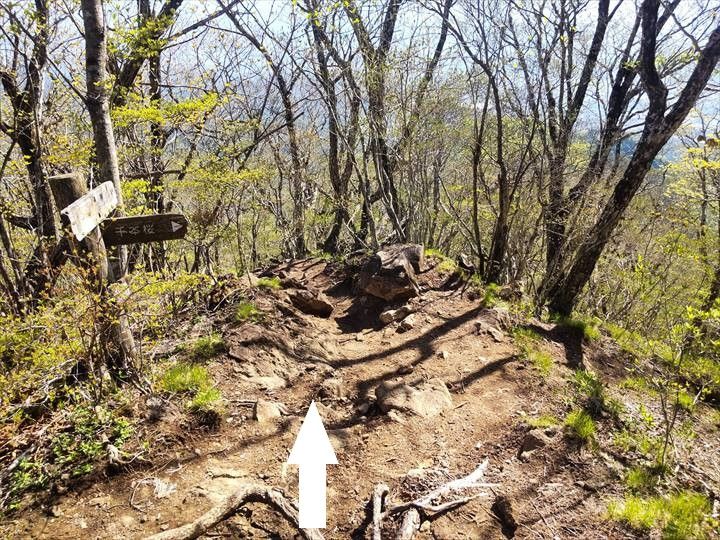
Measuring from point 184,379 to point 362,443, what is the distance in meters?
2.05

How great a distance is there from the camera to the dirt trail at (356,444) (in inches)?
123

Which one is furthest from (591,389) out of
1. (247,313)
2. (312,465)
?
(247,313)

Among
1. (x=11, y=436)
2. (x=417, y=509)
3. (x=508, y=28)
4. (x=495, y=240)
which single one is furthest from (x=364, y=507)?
(x=508, y=28)

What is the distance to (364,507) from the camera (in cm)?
342

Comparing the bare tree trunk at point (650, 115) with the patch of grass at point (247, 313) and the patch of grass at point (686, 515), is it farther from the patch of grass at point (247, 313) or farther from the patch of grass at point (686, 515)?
the patch of grass at point (247, 313)

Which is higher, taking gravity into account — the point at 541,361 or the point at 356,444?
the point at 541,361

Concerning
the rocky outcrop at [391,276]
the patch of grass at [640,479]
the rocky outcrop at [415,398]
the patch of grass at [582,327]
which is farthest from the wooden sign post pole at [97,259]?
the patch of grass at [582,327]

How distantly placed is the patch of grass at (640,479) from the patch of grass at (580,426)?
0.46m

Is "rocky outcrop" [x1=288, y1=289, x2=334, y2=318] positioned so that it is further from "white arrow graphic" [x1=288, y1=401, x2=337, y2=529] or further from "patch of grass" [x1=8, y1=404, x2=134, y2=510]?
"patch of grass" [x1=8, y1=404, x2=134, y2=510]

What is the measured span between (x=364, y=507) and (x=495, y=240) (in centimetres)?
611

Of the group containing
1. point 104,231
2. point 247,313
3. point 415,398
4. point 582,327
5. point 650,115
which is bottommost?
point 415,398

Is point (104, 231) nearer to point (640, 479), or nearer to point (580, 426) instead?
point (580, 426)

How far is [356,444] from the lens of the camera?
166 inches

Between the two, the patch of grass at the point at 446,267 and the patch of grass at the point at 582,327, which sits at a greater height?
the patch of grass at the point at 446,267
